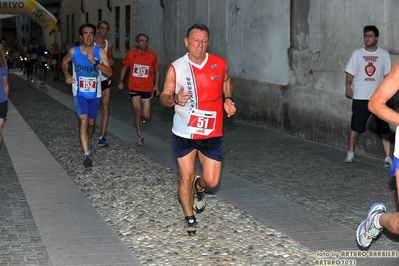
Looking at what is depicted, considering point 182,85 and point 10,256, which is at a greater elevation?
point 182,85

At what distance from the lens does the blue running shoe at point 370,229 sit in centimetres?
584

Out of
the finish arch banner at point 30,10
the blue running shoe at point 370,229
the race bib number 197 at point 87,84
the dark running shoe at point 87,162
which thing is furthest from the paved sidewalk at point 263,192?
the finish arch banner at point 30,10

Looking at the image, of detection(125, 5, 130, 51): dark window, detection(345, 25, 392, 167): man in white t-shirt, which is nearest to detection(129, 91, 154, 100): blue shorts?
detection(345, 25, 392, 167): man in white t-shirt

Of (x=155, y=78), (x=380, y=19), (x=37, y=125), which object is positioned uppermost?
(x=380, y=19)

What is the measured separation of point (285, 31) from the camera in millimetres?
15422

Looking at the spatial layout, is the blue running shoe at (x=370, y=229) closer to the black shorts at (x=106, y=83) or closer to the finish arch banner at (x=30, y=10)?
the black shorts at (x=106, y=83)

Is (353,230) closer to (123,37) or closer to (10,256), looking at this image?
(10,256)

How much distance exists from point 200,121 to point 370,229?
164 cm

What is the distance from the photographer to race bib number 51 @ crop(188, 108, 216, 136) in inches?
266

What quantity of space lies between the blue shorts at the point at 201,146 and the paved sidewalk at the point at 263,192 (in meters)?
0.83

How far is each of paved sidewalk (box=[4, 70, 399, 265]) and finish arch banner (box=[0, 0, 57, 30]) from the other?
52.8 feet

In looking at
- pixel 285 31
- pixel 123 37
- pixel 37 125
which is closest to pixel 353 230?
pixel 285 31

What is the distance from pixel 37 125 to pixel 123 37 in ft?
52.9

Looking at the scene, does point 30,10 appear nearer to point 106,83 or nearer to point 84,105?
point 106,83
